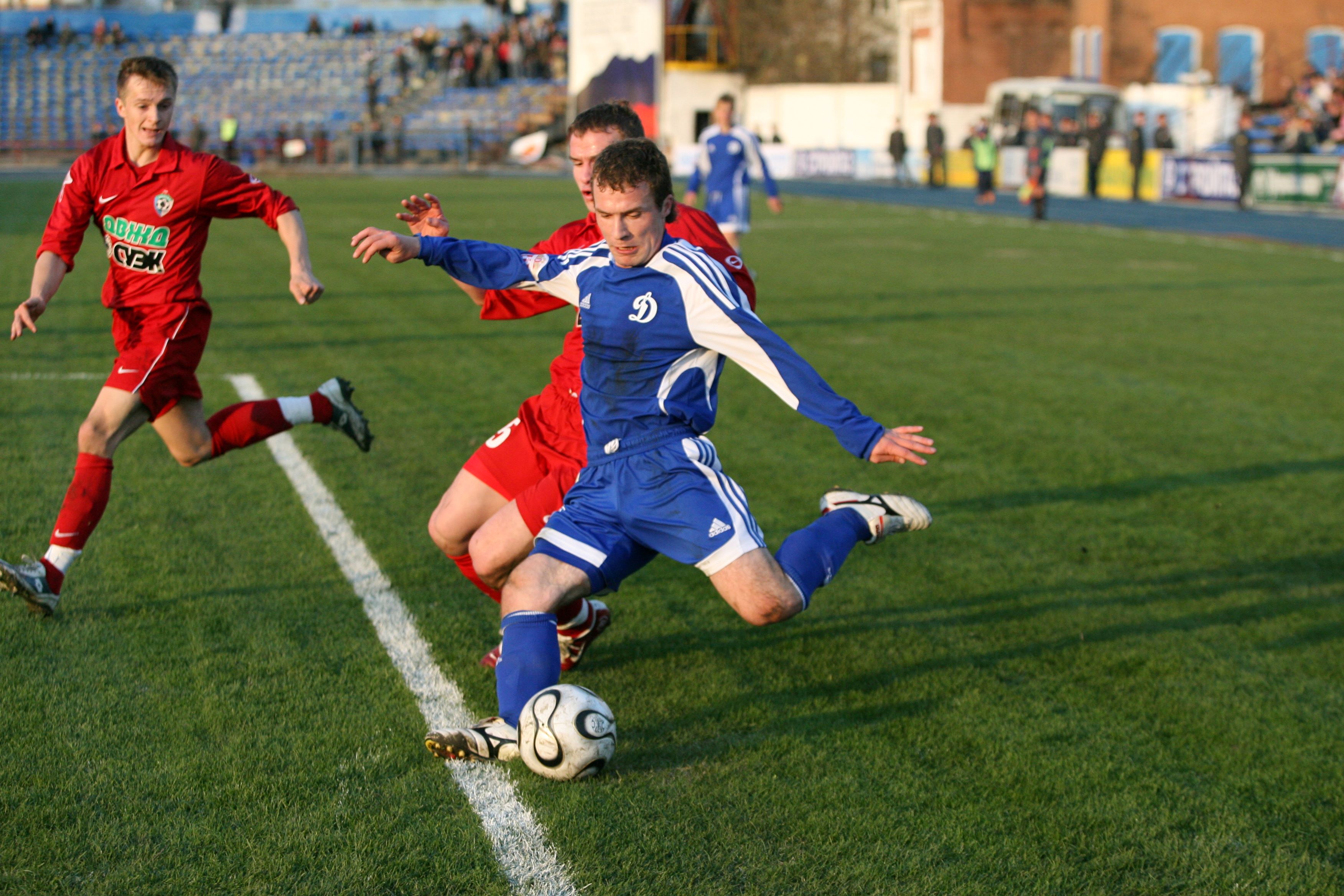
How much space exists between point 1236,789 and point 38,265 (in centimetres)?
442

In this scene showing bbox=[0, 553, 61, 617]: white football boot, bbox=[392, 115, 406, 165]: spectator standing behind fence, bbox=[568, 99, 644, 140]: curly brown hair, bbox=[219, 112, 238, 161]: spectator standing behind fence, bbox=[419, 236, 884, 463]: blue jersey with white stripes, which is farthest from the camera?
bbox=[392, 115, 406, 165]: spectator standing behind fence

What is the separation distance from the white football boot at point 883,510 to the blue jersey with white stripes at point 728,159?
502 inches

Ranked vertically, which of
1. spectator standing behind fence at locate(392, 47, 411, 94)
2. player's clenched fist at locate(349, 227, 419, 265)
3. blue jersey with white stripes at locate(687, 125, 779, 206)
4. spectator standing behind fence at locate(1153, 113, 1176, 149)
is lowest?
player's clenched fist at locate(349, 227, 419, 265)

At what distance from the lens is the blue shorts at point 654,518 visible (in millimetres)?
3625

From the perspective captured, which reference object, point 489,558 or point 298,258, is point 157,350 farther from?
point 489,558

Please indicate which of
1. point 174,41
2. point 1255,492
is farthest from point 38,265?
point 174,41

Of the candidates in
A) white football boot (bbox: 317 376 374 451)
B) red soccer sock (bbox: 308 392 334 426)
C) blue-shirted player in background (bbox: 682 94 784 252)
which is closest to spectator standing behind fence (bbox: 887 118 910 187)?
blue-shirted player in background (bbox: 682 94 784 252)

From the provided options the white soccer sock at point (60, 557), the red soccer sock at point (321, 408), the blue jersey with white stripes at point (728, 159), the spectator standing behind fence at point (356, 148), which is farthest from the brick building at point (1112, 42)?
the white soccer sock at point (60, 557)

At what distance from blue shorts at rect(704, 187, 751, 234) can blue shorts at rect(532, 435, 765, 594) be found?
13.2 meters

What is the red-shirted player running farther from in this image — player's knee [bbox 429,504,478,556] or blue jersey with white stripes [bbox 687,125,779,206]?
blue jersey with white stripes [bbox 687,125,779,206]

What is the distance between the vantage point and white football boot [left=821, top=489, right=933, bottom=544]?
13.8 feet

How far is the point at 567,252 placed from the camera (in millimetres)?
4141

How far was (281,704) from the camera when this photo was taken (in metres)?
3.96

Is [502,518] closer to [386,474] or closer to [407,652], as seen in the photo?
[407,652]
